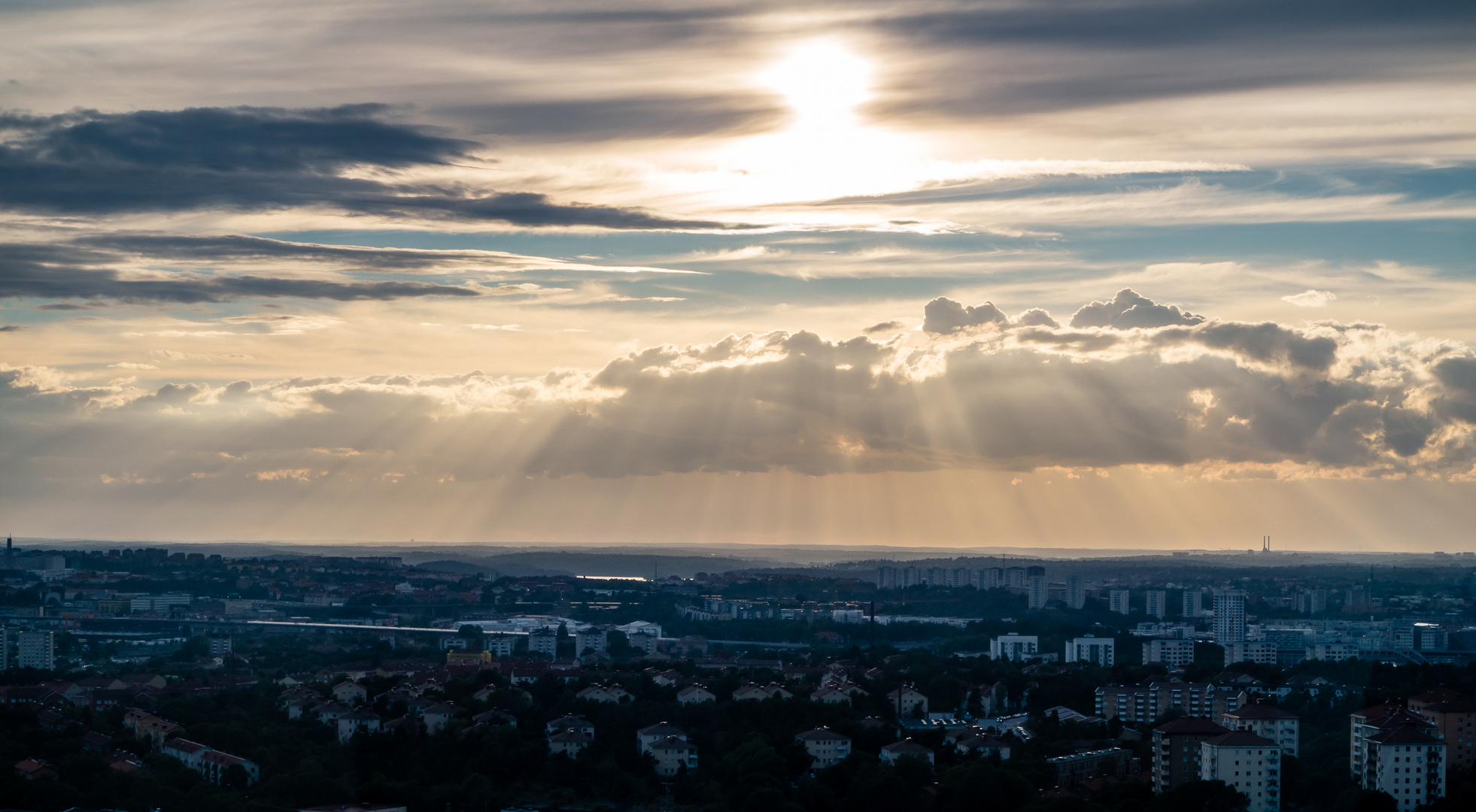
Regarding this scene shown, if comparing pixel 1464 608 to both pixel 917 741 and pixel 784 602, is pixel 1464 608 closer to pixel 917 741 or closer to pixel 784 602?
pixel 784 602

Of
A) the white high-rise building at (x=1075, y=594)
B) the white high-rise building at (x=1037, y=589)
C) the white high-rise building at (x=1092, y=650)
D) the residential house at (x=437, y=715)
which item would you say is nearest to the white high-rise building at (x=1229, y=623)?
the white high-rise building at (x=1092, y=650)

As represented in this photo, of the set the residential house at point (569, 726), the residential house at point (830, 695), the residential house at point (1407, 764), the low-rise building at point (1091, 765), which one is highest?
the residential house at point (1407, 764)

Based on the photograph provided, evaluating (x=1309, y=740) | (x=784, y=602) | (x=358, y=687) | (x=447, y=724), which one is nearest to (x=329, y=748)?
(x=447, y=724)

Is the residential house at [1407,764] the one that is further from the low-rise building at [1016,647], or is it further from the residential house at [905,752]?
the low-rise building at [1016,647]

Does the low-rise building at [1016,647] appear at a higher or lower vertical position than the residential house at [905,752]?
lower

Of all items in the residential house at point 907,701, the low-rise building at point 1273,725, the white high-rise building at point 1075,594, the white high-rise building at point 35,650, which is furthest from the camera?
the white high-rise building at point 1075,594

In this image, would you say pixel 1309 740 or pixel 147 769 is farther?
pixel 1309 740

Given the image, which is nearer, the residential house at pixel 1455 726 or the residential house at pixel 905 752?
the residential house at pixel 1455 726
